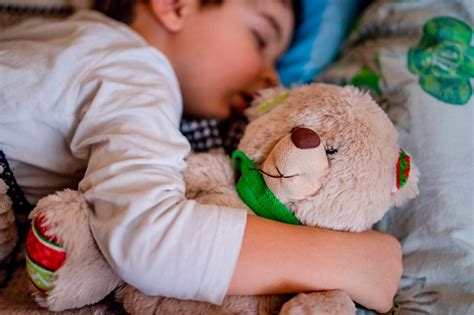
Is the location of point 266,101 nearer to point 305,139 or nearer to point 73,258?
point 305,139

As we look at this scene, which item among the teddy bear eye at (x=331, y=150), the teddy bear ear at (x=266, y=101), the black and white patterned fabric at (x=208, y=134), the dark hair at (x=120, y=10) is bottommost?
the black and white patterned fabric at (x=208, y=134)

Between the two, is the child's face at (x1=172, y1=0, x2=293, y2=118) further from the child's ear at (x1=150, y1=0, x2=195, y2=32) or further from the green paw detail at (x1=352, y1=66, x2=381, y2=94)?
the green paw detail at (x1=352, y1=66, x2=381, y2=94)

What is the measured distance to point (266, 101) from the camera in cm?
73

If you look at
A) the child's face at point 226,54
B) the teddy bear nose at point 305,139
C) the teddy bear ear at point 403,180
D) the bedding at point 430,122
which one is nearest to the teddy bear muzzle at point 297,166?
the teddy bear nose at point 305,139

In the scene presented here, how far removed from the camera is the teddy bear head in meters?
0.56

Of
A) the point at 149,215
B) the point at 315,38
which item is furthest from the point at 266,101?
the point at 315,38

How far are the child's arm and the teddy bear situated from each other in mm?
17

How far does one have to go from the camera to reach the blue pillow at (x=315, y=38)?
1052mm

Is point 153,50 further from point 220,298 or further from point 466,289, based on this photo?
point 466,289

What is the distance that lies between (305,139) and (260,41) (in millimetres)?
532

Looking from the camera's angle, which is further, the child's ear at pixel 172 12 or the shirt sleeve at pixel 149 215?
the child's ear at pixel 172 12

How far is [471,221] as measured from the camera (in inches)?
27.1

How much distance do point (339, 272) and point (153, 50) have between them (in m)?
0.47

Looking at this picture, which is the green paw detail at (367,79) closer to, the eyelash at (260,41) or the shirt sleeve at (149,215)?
the eyelash at (260,41)
